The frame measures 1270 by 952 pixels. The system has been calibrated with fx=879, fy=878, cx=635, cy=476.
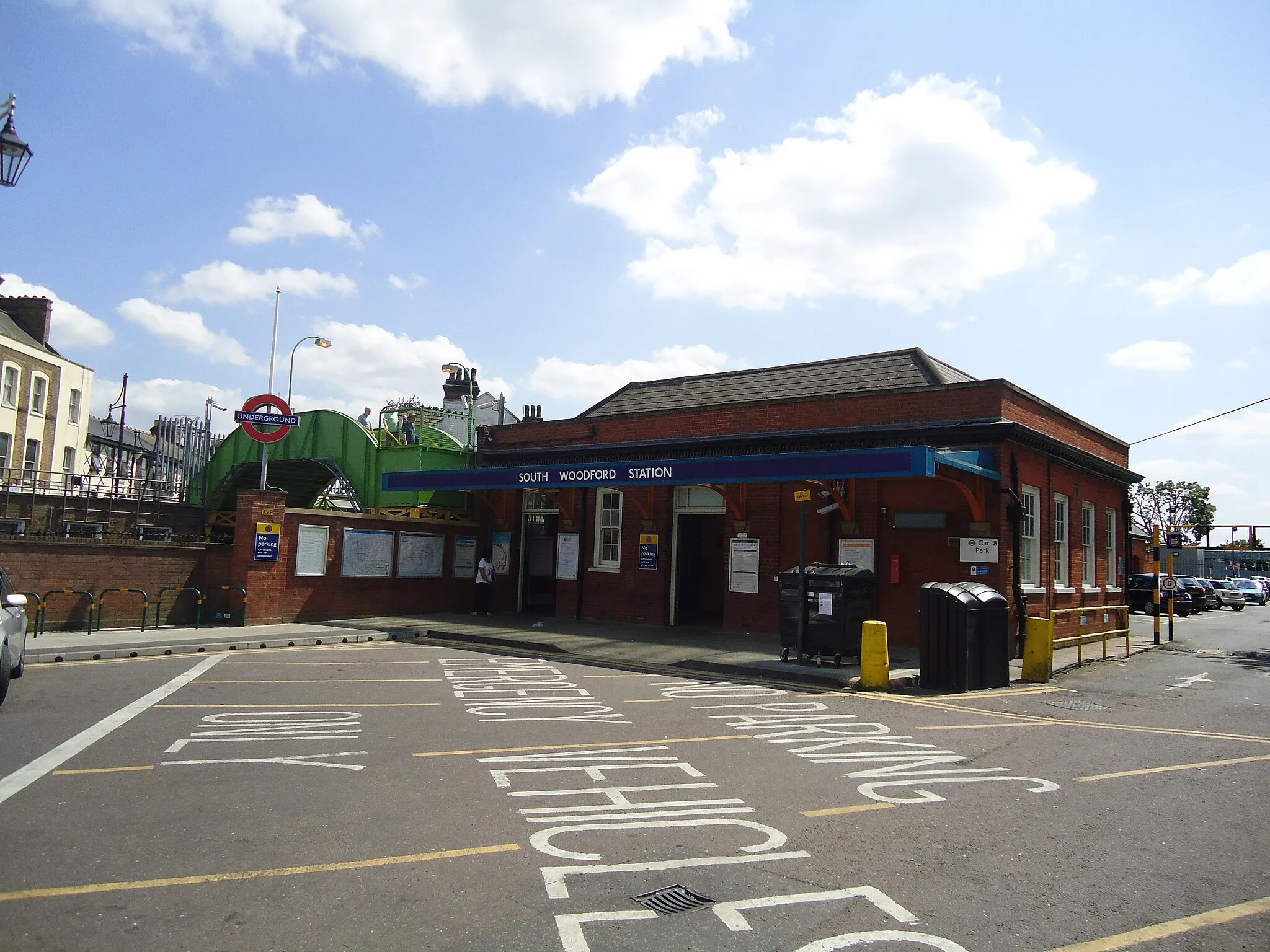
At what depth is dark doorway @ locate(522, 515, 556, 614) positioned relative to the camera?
77.6 feet

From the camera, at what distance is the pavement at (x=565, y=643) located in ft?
45.3

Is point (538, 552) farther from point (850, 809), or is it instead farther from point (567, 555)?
point (850, 809)

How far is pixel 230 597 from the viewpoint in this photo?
18.9 meters

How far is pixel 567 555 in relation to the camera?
21.9 m

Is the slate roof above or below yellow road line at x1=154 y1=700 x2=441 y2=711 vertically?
above

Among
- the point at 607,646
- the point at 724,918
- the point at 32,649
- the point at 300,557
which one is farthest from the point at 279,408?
the point at 724,918

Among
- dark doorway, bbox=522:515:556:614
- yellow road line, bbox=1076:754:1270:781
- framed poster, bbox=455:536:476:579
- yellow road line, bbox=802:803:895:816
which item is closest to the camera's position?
yellow road line, bbox=802:803:895:816

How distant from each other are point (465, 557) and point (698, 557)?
6214 millimetres

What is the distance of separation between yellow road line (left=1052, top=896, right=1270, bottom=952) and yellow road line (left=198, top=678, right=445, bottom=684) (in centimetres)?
972

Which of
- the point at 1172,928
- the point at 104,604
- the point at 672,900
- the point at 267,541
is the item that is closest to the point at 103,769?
the point at 672,900

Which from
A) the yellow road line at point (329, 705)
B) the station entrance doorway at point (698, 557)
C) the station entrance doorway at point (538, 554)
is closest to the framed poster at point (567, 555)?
the station entrance doorway at point (538, 554)

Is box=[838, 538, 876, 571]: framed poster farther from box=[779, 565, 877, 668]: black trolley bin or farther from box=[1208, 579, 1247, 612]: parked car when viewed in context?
box=[1208, 579, 1247, 612]: parked car

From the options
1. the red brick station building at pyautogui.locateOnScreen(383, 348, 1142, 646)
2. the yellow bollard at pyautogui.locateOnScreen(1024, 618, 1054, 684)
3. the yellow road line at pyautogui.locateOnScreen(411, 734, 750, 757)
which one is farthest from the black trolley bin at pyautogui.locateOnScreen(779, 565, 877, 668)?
the yellow road line at pyautogui.locateOnScreen(411, 734, 750, 757)

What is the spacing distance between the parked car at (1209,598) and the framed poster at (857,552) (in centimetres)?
3241
